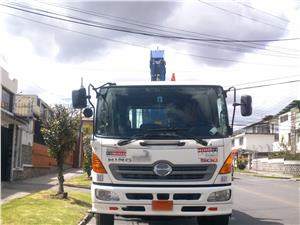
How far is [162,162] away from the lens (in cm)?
909

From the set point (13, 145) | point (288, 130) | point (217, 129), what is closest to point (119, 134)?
point (217, 129)

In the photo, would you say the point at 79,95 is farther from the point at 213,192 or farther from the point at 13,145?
the point at 13,145

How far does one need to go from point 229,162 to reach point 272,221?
5.15 metres

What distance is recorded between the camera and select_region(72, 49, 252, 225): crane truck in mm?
9047

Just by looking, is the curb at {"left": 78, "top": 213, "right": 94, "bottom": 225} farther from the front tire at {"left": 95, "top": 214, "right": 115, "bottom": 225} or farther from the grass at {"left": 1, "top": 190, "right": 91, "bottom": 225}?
the front tire at {"left": 95, "top": 214, "right": 115, "bottom": 225}

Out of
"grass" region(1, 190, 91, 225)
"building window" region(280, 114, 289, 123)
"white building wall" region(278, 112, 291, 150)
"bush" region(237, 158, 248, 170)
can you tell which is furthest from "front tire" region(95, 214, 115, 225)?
"bush" region(237, 158, 248, 170)

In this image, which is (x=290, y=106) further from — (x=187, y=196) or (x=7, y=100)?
(x=187, y=196)

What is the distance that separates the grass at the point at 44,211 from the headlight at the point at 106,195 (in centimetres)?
310

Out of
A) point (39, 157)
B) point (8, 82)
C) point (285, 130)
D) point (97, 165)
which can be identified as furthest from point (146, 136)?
point (285, 130)

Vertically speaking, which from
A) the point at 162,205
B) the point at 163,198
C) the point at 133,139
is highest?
the point at 133,139

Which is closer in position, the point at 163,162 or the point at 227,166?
the point at 163,162

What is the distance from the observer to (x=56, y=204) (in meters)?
15.4

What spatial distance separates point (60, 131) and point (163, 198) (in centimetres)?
916

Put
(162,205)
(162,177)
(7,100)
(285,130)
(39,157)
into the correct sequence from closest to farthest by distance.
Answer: (162,205)
(162,177)
(7,100)
(39,157)
(285,130)
